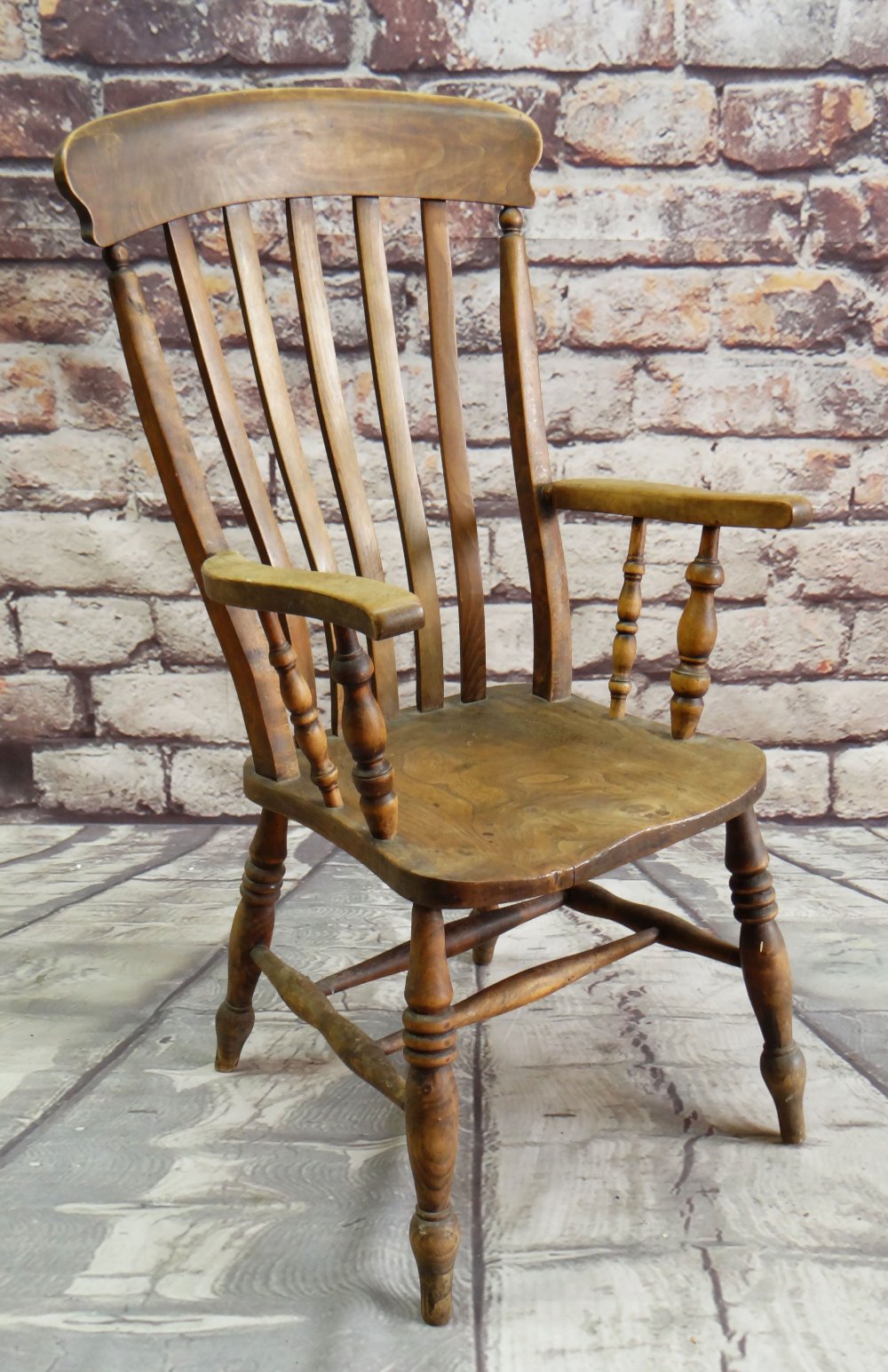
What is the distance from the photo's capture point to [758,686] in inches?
80.9

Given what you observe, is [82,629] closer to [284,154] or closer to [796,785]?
[284,154]

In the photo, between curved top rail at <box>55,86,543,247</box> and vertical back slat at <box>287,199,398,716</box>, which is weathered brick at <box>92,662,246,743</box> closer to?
vertical back slat at <box>287,199,398,716</box>

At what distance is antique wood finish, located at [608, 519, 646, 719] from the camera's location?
4.46 ft

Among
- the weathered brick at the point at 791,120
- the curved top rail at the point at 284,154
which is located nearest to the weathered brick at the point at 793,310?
the weathered brick at the point at 791,120

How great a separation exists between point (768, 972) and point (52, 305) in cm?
151

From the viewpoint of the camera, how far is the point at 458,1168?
1.22 m

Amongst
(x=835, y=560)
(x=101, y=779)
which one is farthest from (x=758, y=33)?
(x=101, y=779)

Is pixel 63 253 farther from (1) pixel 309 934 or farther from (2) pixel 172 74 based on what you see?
(1) pixel 309 934

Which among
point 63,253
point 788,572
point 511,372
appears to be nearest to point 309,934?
point 511,372

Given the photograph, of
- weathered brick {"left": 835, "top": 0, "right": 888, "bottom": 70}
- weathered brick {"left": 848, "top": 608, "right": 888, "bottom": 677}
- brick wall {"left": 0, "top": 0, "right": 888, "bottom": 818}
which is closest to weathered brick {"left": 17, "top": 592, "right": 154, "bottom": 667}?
brick wall {"left": 0, "top": 0, "right": 888, "bottom": 818}

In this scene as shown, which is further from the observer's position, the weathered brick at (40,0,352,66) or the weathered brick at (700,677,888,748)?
the weathered brick at (700,677,888,748)

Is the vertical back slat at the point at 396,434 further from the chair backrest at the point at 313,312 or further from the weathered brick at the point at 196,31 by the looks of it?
the weathered brick at the point at 196,31

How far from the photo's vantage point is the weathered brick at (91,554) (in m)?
1.97

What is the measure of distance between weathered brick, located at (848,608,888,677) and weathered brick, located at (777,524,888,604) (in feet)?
0.15
